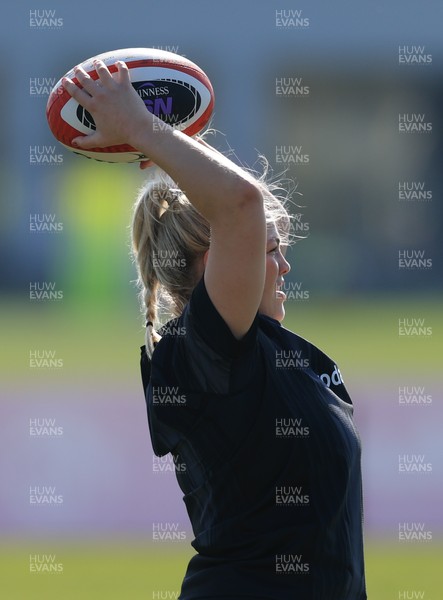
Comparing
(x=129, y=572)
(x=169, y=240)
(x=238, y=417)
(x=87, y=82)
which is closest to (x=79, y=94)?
(x=87, y=82)

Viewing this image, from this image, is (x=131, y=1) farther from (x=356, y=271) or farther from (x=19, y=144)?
(x=356, y=271)

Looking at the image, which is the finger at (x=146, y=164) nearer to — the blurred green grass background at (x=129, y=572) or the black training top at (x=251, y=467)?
the black training top at (x=251, y=467)

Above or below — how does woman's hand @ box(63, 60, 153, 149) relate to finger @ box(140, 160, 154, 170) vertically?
above

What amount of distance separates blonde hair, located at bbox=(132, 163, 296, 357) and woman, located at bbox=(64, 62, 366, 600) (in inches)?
1.3

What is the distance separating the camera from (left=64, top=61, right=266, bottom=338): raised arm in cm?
188

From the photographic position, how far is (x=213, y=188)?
1.87 metres

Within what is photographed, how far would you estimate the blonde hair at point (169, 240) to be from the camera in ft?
7.53

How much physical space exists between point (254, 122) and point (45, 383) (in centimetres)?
1109

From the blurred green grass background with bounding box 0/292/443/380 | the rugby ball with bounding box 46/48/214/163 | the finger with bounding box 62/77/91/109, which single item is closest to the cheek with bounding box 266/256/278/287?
the rugby ball with bounding box 46/48/214/163

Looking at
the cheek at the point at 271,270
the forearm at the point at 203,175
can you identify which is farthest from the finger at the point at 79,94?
the cheek at the point at 271,270

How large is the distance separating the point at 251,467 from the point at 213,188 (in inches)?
24.9

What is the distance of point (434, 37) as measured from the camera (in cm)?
2545

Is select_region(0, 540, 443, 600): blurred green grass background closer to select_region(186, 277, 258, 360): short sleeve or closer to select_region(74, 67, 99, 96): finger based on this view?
select_region(186, 277, 258, 360): short sleeve

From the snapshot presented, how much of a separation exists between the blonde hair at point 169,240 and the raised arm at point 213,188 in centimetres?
34
